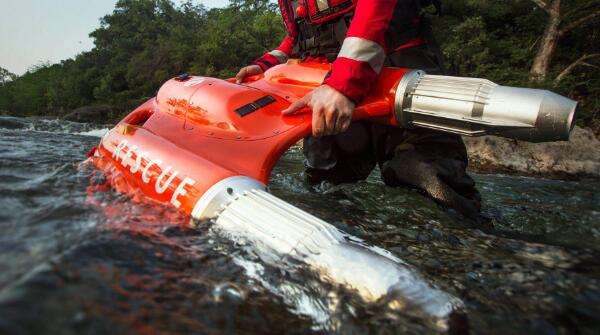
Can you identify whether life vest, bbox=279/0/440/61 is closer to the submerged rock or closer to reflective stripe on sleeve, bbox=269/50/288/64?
reflective stripe on sleeve, bbox=269/50/288/64

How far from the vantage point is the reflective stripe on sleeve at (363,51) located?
1438mm

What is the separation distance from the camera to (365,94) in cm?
146

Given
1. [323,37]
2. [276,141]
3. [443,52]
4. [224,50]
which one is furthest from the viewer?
[224,50]

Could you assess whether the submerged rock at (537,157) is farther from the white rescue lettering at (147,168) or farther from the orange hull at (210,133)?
the white rescue lettering at (147,168)

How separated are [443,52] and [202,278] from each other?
794cm

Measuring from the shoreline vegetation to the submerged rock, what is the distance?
0.04 feet

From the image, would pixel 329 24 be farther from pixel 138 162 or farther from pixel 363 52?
pixel 138 162

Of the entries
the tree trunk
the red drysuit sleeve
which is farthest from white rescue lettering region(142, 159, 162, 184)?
the tree trunk

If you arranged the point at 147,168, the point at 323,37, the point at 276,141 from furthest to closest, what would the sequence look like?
the point at 323,37 < the point at 276,141 < the point at 147,168

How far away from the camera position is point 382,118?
5.11ft

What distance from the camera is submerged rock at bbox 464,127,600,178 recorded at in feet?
14.9

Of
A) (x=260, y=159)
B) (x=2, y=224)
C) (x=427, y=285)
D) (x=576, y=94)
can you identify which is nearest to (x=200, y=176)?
(x=260, y=159)

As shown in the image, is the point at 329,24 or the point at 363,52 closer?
the point at 363,52

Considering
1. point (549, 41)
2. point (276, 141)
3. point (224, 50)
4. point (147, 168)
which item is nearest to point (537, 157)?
point (549, 41)
